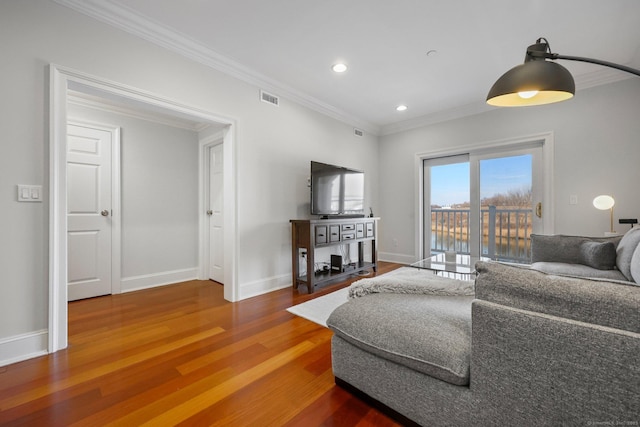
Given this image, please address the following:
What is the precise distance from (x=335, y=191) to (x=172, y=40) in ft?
7.94

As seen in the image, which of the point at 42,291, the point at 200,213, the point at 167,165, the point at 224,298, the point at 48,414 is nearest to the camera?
the point at 48,414

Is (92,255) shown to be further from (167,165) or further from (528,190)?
(528,190)

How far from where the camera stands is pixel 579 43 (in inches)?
103

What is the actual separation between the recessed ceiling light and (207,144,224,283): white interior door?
1907 millimetres

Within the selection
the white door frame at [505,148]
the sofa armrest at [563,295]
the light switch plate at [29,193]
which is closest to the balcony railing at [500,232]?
the white door frame at [505,148]

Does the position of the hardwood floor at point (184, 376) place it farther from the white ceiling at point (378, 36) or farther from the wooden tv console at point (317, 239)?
the white ceiling at point (378, 36)

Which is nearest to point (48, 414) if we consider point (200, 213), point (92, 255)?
point (92, 255)

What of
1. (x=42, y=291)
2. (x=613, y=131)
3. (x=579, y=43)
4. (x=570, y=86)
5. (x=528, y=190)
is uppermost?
(x=579, y=43)

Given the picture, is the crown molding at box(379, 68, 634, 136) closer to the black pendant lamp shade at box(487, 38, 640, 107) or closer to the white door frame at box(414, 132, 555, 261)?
the white door frame at box(414, 132, 555, 261)

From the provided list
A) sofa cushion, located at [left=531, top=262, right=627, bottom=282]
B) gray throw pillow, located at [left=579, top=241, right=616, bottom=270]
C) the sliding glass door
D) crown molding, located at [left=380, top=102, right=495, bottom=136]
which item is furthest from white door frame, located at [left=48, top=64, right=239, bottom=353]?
the sliding glass door

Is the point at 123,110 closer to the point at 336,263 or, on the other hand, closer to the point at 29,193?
the point at 29,193

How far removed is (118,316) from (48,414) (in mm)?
1363

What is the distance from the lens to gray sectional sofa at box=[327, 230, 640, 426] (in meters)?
0.77

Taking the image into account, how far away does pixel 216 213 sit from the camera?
394 cm
